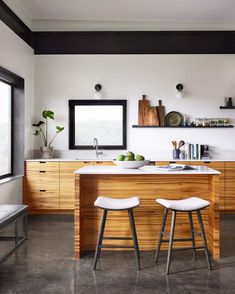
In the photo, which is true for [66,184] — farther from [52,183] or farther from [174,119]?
[174,119]

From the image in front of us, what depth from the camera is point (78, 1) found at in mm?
5254

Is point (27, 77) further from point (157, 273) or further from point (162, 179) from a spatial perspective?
point (157, 273)

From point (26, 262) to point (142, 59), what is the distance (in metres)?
3.99

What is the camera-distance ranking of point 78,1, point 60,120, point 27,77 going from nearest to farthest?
point 78,1
point 27,77
point 60,120

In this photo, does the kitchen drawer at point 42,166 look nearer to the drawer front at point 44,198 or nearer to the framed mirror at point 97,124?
the drawer front at point 44,198

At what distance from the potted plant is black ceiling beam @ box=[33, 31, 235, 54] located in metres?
1.15

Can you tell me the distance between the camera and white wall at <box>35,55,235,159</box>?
20.1 ft

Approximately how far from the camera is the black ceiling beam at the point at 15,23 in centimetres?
470

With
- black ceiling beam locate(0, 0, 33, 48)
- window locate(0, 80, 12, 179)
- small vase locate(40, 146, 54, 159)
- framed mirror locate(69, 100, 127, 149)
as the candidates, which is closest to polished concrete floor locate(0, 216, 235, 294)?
window locate(0, 80, 12, 179)

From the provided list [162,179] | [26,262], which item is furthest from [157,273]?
[26,262]

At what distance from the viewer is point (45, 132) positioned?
6203 millimetres

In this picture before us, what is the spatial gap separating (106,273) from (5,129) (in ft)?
10.0

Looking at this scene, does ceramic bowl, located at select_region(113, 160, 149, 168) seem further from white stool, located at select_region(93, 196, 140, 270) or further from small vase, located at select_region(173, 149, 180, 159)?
small vase, located at select_region(173, 149, 180, 159)

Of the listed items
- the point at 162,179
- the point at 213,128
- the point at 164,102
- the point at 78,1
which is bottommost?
the point at 162,179
